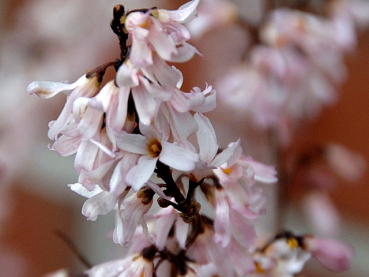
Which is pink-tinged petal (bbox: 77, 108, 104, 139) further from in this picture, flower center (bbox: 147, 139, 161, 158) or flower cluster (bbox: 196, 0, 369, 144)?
flower cluster (bbox: 196, 0, 369, 144)

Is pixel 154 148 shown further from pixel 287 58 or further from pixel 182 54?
pixel 287 58

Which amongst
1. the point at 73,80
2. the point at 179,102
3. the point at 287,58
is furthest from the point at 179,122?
the point at 73,80

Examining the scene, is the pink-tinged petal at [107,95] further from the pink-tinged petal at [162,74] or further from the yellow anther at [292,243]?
the yellow anther at [292,243]

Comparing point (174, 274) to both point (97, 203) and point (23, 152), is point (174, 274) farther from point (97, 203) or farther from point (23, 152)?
point (23, 152)

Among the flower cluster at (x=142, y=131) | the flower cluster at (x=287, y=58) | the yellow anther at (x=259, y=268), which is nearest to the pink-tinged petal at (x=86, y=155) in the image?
the flower cluster at (x=142, y=131)

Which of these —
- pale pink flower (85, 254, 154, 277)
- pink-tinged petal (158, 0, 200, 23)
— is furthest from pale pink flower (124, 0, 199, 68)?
pale pink flower (85, 254, 154, 277)

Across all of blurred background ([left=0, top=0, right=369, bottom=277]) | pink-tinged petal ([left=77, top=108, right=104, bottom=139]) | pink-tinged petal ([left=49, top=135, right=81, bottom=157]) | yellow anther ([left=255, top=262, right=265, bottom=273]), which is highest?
pink-tinged petal ([left=77, top=108, right=104, bottom=139])
